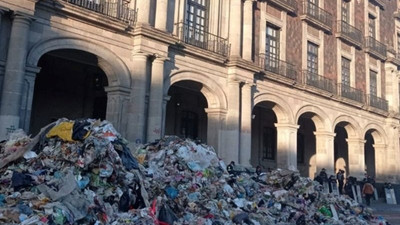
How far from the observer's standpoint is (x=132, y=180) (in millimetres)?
8242

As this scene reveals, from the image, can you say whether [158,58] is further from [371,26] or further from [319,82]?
[371,26]

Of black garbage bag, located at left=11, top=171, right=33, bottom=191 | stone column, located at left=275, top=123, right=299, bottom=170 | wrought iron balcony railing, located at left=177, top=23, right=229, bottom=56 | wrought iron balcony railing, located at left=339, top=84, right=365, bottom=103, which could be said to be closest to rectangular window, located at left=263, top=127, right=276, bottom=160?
stone column, located at left=275, top=123, right=299, bottom=170

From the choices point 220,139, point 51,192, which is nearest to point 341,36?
point 220,139

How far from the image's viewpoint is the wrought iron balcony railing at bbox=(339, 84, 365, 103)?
22.5 m

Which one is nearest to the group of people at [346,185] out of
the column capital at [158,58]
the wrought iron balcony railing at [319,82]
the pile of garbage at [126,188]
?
the wrought iron balcony railing at [319,82]

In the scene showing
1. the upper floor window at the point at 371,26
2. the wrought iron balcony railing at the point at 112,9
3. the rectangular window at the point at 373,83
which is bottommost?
the wrought iron balcony railing at the point at 112,9

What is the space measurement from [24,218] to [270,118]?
1811 cm

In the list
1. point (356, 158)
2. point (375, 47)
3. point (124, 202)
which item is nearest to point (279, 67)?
point (356, 158)

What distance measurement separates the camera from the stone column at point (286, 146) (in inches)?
745

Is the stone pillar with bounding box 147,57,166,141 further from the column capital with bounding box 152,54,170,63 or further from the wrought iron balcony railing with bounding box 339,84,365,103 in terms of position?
the wrought iron balcony railing with bounding box 339,84,365,103

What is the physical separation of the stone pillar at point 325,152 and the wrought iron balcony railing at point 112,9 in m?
12.4

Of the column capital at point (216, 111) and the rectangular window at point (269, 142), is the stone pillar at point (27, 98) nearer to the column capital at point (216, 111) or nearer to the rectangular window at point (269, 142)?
the column capital at point (216, 111)

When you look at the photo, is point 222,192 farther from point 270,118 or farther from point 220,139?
point 270,118

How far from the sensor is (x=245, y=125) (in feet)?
54.6
